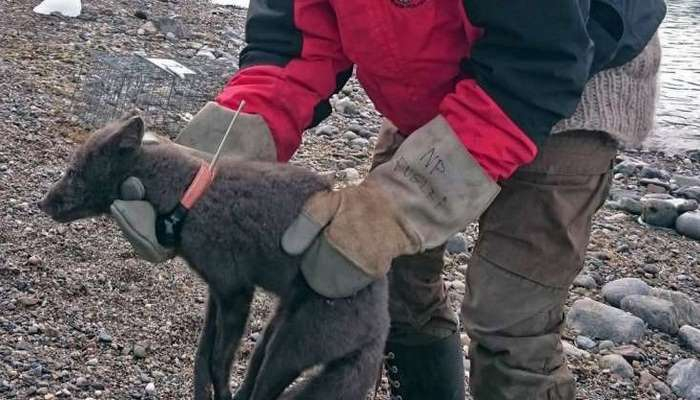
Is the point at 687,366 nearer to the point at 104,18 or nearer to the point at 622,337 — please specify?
the point at 622,337

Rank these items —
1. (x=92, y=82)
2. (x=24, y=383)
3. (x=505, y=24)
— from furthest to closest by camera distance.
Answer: (x=92, y=82)
(x=24, y=383)
(x=505, y=24)

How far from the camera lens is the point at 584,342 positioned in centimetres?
525

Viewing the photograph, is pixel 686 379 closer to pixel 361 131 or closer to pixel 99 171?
pixel 99 171

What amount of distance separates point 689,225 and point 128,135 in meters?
5.15

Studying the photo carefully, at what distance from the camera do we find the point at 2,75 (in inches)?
309

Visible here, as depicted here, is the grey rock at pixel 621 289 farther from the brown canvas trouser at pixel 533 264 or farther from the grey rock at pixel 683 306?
the brown canvas trouser at pixel 533 264

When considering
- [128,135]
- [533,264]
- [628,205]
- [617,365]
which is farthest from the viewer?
[628,205]

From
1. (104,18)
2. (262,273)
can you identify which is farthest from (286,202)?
(104,18)

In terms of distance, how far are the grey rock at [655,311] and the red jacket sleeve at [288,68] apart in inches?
111

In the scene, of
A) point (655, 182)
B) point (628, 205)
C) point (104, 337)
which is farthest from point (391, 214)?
point (655, 182)

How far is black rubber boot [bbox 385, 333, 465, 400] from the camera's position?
4.08m

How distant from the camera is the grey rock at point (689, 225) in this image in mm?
7156

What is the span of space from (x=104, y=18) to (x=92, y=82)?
2978mm

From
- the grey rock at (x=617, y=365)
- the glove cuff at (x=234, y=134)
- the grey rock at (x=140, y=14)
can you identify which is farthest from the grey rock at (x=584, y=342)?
the grey rock at (x=140, y=14)
